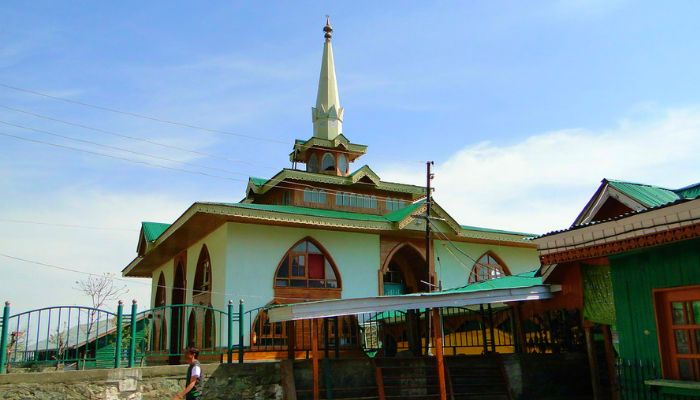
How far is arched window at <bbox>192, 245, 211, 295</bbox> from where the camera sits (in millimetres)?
22547

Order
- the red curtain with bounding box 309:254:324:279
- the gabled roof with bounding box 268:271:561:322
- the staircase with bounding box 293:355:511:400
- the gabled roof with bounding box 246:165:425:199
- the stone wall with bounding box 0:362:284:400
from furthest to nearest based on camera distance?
the gabled roof with bounding box 246:165:425:199
the red curtain with bounding box 309:254:324:279
the staircase with bounding box 293:355:511:400
the gabled roof with bounding box 268:271:561:322
the stone wall with bounding box 0:362:284:400

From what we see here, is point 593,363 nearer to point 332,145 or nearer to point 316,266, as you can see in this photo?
point 316,266

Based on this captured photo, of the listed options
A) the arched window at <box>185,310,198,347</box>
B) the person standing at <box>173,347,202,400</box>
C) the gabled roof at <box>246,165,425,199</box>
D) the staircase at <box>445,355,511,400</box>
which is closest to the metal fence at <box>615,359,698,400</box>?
the staircase at <box>445,355,511,400</box>

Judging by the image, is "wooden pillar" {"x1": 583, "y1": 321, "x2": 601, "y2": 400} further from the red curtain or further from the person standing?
the red curtain

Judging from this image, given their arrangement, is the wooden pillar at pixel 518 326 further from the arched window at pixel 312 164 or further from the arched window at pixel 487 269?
the arched window at pixel 312 164

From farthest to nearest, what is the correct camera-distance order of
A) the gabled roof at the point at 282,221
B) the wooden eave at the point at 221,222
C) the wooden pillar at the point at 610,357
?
the gabled roof at the point at 282,221, the wooden eave at the point at 221,222, the wooden pillar at the point at 610,357

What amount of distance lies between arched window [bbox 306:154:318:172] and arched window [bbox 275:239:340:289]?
705 cm

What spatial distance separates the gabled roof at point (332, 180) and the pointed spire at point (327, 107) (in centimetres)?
376

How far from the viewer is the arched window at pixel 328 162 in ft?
93.9

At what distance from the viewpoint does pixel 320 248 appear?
2239 cm

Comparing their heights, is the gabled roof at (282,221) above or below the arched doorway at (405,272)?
above

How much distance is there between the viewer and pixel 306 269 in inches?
865

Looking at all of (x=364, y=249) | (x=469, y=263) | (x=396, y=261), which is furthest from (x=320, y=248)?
(x=469, y=263)

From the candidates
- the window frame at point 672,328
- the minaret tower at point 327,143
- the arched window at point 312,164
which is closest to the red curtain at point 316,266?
the minaret tower at point 327,143
